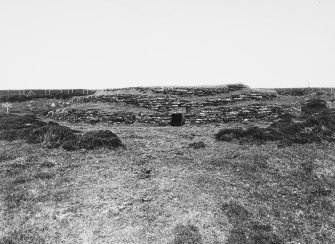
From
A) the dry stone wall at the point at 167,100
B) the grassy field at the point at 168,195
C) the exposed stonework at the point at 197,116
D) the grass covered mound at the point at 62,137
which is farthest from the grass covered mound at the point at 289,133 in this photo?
the grass covered mound at the point at 62,137

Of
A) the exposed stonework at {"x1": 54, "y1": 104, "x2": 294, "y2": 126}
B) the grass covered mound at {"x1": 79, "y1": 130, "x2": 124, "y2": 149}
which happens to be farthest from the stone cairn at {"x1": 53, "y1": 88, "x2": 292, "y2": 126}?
the grass covered mound at {"x1": 79, "y1": 130, "x2": 124, "y2": 149}

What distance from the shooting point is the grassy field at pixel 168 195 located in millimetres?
9070

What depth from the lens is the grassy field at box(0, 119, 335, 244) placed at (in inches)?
357

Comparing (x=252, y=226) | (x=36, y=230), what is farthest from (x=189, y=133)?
(x=36, y=230)

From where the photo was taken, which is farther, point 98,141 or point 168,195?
point 98,141

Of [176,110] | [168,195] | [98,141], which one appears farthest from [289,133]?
[98,141]

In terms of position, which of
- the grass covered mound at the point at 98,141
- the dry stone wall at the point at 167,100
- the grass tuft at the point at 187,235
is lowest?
the grass tuft at the point at 187,235

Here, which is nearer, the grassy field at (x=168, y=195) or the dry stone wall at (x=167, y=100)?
the grassy field at (x=168, y=195)

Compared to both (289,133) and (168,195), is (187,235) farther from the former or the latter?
(289,133)

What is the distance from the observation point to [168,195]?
11.1m

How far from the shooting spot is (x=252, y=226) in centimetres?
947

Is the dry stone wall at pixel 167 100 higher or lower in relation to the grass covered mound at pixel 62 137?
higher

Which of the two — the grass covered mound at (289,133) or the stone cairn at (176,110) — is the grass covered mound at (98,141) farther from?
the stone cairn at (176,110)

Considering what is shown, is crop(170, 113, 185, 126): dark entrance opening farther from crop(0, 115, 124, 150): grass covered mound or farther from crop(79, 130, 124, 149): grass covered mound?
crop(79, 130, 124, 149): grass covered mound
